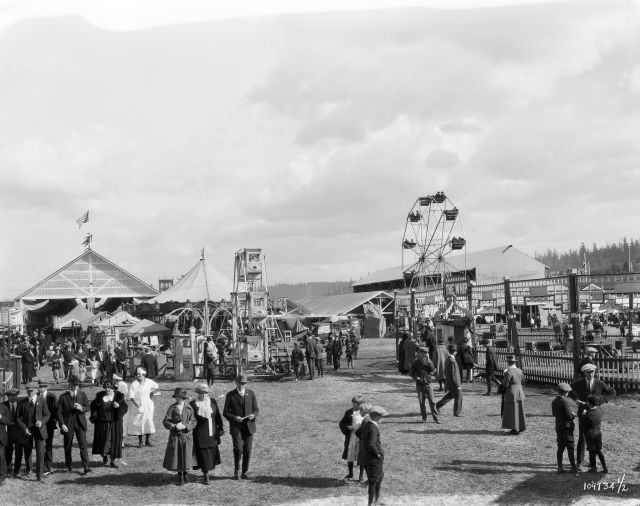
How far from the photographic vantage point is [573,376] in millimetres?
16906

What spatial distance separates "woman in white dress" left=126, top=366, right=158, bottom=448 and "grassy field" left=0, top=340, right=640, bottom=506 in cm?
33

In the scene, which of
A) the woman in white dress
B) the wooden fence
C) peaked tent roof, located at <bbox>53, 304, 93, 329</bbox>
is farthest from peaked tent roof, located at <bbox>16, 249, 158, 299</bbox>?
the woman in white dress

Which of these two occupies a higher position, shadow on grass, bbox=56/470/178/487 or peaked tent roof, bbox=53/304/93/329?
peaked tent roof, bbox=53/304/93/329

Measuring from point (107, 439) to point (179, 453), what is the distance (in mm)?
1823

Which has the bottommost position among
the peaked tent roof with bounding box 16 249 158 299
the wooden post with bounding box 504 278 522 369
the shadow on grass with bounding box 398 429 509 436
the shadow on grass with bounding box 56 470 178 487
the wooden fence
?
the shadow on grass with bounding box 56 470 178 487

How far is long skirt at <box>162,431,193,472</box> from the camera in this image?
9711 mm

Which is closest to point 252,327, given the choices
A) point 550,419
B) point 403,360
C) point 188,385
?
point 188,385

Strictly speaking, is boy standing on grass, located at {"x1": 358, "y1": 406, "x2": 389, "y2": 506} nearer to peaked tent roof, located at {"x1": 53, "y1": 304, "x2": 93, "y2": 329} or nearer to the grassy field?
the grassy field

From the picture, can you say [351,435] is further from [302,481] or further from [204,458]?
[204,458]

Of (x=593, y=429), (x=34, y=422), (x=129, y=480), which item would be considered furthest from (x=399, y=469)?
(x=34, y=422)

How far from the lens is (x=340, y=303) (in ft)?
174

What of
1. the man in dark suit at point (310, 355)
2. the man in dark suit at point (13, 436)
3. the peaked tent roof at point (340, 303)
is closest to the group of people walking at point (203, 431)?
the man in dark suit at point (13, 436)

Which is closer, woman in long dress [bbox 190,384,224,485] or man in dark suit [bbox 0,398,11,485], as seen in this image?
woman in long dress [bbox 190,384,224,485]

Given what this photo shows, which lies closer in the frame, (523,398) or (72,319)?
(523,398)
